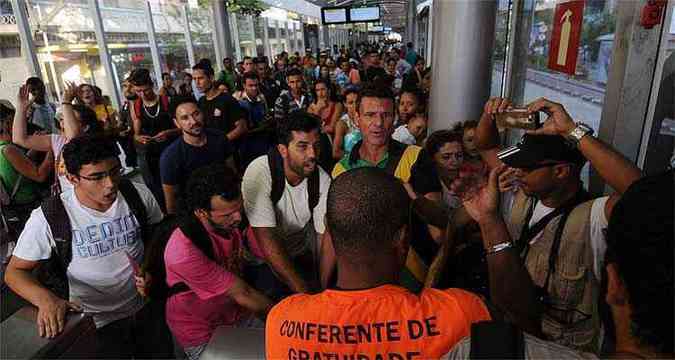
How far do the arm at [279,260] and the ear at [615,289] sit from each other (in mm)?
1501

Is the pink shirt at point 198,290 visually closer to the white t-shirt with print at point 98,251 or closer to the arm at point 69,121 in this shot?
the white t-shirt with print at point 98,251

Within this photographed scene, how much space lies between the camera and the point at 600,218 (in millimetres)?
1369

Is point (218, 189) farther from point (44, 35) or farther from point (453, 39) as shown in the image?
point (44, 35)

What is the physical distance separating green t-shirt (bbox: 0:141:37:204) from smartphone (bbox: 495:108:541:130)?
350 cm

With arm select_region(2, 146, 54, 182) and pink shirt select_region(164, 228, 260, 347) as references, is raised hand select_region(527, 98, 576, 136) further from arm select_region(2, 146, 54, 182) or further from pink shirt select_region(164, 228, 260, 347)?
A: arm select_region(2, 146, 54, 182)

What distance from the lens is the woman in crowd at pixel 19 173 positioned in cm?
303

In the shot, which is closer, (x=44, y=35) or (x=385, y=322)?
(x=385, y=322)

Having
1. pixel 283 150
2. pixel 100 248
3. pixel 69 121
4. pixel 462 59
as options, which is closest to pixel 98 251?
pixel 100 248

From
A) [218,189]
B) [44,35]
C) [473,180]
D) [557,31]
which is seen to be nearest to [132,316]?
[218,189]

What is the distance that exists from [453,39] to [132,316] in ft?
8.98

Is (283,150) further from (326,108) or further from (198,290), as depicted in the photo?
(326,108)

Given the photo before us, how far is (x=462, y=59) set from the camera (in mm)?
2891

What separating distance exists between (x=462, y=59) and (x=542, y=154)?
5.22 feet

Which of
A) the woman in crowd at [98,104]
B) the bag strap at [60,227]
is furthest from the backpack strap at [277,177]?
the woman in crowd at [98,104]
